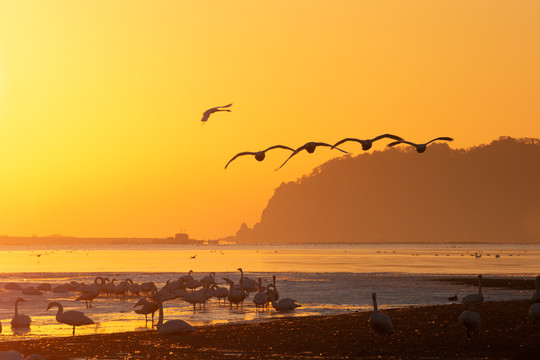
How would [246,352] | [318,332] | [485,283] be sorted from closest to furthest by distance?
[246,352], [318,332], [485,283]

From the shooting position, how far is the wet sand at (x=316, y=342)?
24547 millimetres

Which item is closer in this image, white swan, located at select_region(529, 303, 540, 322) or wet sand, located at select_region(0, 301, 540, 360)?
wet sand, located at select_region(0, 301, 540, 360)

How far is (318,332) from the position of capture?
29984mm

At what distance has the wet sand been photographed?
24.5 metres

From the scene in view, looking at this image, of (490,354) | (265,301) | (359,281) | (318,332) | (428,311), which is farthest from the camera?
(359,281)

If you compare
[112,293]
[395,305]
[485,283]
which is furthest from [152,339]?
[485,283]

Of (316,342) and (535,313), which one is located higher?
(535,313)

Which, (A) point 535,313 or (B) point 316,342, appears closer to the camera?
(B) point 316,342

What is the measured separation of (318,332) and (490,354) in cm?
814

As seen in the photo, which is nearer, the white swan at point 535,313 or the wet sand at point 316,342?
the wet sand at point 316,342

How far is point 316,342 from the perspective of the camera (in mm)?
27359

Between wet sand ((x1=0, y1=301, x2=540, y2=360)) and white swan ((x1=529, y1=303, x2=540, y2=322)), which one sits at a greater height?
white swan ((x1=529, y1=303, x2=540, y2=322))

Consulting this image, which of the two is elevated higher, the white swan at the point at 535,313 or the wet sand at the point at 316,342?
the white swan at the point at 535,313

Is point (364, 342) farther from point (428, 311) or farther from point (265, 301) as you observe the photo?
point (265, 301)
